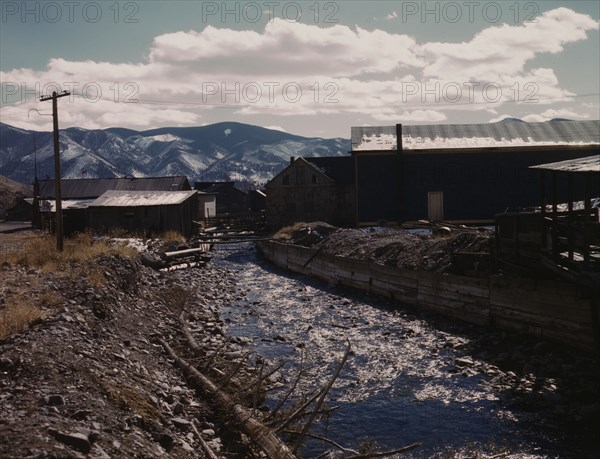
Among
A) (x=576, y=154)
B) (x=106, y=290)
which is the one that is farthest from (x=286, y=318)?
(x=576, y=154)

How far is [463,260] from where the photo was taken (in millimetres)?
20781

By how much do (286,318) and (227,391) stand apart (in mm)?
9209

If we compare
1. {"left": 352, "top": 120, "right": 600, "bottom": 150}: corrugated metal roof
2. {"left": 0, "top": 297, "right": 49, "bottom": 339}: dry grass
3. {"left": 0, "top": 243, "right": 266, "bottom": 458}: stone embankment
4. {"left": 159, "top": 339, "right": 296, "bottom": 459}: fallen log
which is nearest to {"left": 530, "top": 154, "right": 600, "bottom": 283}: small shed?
{"left": 159, "top": 339, "right": 296, "bottom": 459}: fallen log

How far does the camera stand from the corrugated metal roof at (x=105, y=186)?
59625 mm

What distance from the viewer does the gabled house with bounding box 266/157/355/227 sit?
156 ft

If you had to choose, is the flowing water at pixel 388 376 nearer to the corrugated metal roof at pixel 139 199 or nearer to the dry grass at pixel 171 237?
the dry grass at pixel 171 237

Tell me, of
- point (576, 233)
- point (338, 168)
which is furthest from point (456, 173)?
point (576, 233)

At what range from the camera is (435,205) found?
40281 mm

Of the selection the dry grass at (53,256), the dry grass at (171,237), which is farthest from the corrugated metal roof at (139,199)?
the dry grass at (53,256)

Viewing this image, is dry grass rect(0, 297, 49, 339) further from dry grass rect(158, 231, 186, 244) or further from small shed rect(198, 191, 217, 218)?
small shed rect(198, 191, 217, 218)

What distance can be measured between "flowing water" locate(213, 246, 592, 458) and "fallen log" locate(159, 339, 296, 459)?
1169 millimetres

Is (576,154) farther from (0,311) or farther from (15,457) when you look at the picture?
(15,457)

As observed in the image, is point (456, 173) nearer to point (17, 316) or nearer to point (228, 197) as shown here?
point (17, 316)

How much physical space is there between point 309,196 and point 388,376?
3435 centimetres
